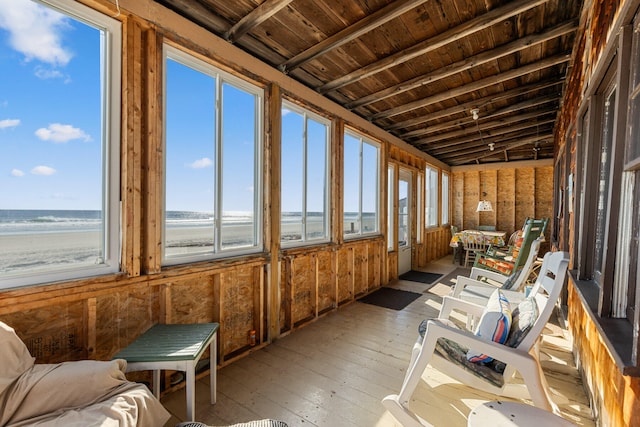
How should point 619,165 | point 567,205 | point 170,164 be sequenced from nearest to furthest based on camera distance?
point 619,165, point 170,164, point 567,205

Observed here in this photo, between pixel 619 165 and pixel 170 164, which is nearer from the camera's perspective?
pixel 619 165

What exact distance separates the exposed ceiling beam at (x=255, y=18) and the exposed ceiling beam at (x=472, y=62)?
1.87 meters

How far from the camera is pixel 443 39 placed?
2.51 meters

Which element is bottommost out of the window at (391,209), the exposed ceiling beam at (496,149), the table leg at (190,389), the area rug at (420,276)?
the area rug at (420,276)

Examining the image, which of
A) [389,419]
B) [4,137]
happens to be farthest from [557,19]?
[4,137]

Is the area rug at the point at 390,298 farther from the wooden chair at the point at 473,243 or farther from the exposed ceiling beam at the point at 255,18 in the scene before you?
the exposed ceiling beam at the point at 255,18

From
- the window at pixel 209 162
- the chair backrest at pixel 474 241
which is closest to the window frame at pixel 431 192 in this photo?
the chair backrest at pixel 474 241

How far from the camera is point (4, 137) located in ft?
4.90

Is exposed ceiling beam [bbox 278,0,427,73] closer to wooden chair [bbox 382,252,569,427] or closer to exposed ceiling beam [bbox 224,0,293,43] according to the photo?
exposed ceiling beam [bbox 224,0,293,43]

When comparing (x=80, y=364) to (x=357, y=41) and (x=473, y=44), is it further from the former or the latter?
(x=473, y=44)

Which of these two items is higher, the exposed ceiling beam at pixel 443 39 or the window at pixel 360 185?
the exposed ceiling beam at pixel 443 39

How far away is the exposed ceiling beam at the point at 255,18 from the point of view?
2092 millimetres

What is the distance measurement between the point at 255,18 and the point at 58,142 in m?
1.63

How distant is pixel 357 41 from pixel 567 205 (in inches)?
121
